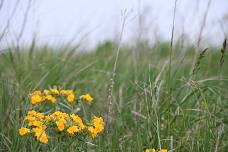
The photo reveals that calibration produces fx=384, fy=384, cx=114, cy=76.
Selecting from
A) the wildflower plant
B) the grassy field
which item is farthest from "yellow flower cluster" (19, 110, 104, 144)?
the grassy field

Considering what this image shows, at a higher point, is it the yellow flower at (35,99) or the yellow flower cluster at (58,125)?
the yellow flower at (35,99)

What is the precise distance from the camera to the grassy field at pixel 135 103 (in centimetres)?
216

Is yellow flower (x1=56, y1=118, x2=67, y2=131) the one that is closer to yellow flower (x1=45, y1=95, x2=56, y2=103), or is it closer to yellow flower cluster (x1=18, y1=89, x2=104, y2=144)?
yellow flower cluster (x1=18, y1=89, x2=104, y2=144)

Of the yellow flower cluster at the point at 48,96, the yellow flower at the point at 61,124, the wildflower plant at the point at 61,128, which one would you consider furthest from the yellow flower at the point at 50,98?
the yellow flower at the point at 61,124

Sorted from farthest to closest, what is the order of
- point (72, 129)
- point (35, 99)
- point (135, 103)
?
point (135, 103)
point (35, 99)
point (72, 129)

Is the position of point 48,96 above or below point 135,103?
above

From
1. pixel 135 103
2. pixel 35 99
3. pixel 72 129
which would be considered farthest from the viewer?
pixel 135 103

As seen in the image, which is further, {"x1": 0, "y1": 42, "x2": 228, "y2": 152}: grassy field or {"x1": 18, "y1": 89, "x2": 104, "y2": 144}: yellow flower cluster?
{"x1": 0, "y1": 42, "x2": 228, "y2": 152}: grassy field

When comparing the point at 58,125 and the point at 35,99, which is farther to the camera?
the point at 35,99

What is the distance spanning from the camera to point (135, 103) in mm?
2736

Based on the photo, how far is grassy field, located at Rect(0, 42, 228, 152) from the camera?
2.16 m

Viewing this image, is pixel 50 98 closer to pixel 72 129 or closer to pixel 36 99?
pixel 36 99

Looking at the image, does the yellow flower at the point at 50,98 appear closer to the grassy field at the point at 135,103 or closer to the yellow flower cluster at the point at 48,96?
the yellow flower cluster at the point at 48,96

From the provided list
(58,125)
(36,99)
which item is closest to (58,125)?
(58,125)
